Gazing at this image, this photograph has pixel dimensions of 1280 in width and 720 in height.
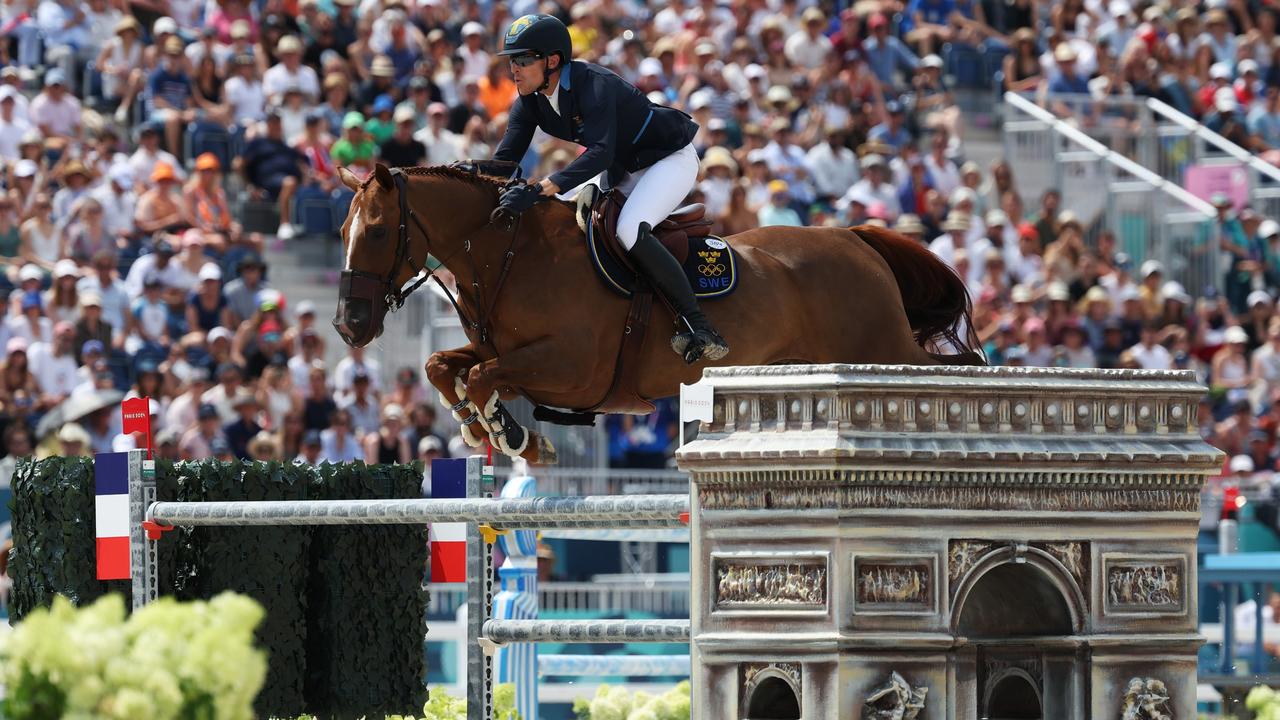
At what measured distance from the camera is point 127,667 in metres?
3.83

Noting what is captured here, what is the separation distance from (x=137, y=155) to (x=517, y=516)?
425 inches

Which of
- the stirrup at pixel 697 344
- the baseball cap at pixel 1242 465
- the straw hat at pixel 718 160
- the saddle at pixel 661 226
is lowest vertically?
the baseball cap at pixel 1242 465

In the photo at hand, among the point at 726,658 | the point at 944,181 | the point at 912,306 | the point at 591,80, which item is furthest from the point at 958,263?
the point at 726,658

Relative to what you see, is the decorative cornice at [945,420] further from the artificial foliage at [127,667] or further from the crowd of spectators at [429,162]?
the crowd of spectators at [429,162]

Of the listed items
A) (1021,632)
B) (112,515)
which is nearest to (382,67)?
(112,515)

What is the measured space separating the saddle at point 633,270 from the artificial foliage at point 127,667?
172 inches

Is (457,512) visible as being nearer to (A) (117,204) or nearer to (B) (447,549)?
(B) (447,549)

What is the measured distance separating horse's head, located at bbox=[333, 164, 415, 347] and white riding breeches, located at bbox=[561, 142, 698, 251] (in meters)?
0.66

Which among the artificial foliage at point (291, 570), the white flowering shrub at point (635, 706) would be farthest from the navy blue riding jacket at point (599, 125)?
the white flowering shrub at point (635, 706)

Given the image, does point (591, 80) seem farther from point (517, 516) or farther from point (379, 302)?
point (517, 516)

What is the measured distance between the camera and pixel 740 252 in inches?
343

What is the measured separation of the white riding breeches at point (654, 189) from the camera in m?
8.24

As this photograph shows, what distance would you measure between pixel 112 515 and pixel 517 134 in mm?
2467

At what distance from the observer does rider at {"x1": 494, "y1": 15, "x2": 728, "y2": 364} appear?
8070 mm
